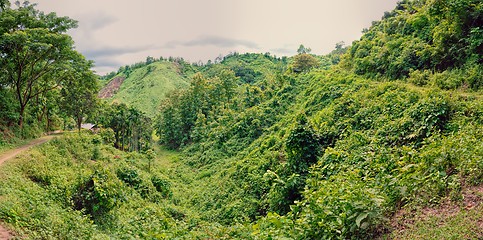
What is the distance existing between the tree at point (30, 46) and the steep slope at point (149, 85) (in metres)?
44.8

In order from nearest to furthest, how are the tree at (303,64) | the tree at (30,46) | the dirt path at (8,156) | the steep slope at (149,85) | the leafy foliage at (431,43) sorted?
the dirt path at (8,156) < the leafy foliage at (431,43) < the tree at (30,46) < the tree at (303,64) < the steep slope at (149,85)

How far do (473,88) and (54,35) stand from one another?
1959cm

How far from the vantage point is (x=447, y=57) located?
13.2 metres

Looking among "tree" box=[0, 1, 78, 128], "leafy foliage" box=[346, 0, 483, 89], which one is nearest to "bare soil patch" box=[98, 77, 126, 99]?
"tree" box=[0, 1, 78, 128]

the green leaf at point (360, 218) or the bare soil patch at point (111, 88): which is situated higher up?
the bare soil patch at point (111, 88)

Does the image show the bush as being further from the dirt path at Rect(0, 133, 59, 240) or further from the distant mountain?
the distant mountain

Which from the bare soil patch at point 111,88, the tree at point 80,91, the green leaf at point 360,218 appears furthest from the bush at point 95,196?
the bare soil patch at point 111,88

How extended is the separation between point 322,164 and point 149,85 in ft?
243

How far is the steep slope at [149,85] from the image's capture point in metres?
70.2

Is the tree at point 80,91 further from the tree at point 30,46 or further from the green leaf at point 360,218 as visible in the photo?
the green leaf at point 360,218

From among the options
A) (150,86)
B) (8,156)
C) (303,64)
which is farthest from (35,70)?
(150,86)

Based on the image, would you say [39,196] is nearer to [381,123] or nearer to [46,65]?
[46,65]

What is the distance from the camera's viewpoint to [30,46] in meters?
15.1

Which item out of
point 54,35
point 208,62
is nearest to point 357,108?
point 54,35
